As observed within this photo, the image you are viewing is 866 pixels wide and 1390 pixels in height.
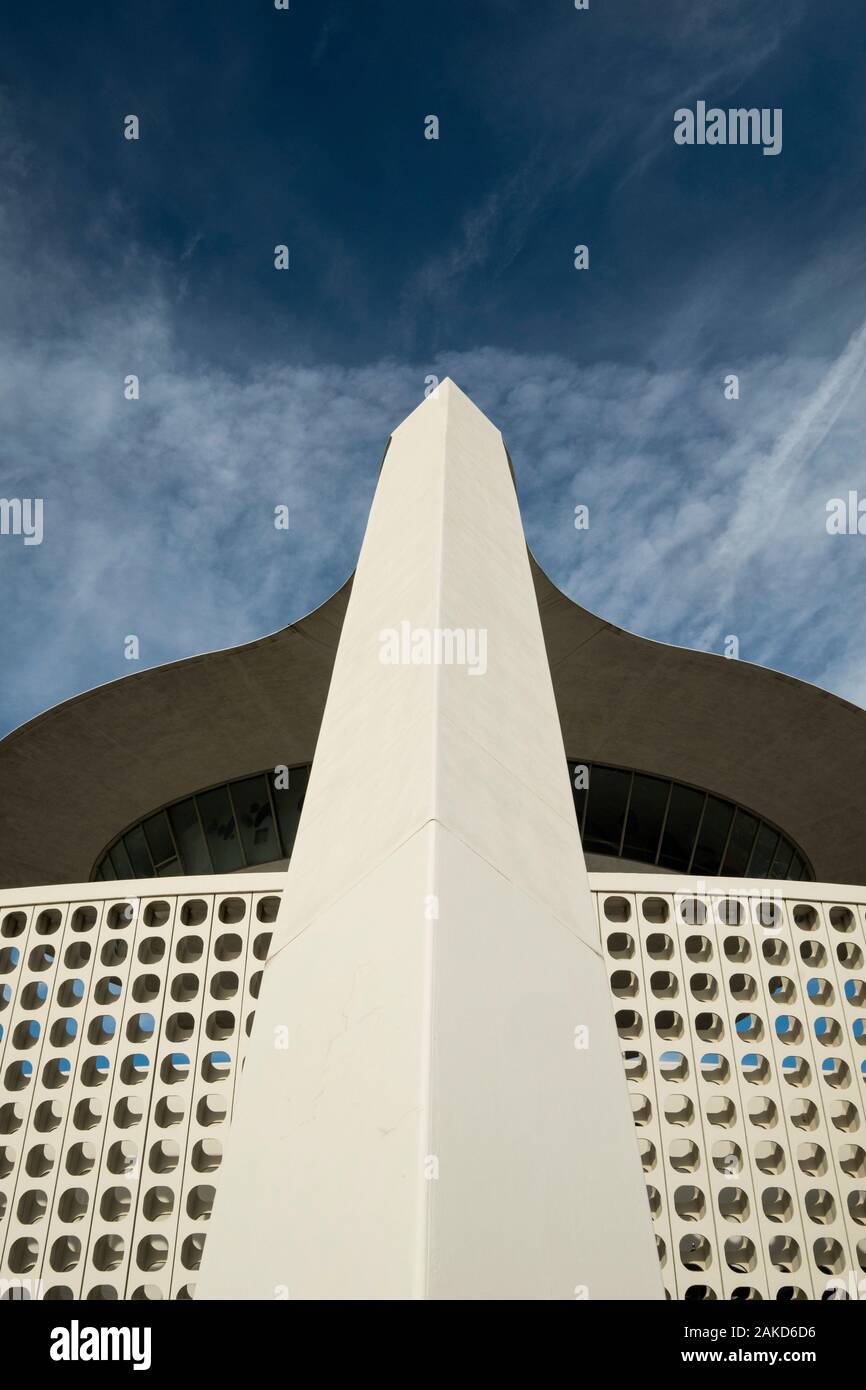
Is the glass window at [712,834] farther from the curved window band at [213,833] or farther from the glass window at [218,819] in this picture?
the glass window at [218,819]

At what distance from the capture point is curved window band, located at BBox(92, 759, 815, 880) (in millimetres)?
16672

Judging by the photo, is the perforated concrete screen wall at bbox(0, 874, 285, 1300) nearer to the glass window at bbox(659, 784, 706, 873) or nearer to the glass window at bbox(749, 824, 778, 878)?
the glass window at bbox(659, 784, 706, 873)

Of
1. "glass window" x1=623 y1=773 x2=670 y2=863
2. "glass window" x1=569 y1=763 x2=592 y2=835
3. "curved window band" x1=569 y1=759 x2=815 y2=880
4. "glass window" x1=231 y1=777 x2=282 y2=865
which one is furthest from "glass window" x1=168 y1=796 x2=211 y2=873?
"glass window" x1=623 y1=773 x2=670 y2=863

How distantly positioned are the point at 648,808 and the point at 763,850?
2.27 m

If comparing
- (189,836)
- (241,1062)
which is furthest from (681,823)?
(241,1062)

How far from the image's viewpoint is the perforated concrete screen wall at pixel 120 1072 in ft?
17.8

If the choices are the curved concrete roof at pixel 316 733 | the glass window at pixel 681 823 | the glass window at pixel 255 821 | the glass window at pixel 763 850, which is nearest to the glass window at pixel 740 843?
the glass window at pixel 763 850

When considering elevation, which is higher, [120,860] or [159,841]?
[159,841]

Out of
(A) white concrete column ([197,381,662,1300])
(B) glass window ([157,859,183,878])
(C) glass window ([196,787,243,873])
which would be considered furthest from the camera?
(C) glass window ([196,787,243,873])

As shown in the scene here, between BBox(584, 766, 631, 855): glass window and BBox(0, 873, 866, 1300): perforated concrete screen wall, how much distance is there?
33.7 ft

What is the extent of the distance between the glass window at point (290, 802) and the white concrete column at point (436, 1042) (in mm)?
13311

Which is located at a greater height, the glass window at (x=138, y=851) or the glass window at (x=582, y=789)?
the glass window at (x=582, y=789)

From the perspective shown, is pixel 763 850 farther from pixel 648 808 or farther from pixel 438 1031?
→ pixel 438 1031

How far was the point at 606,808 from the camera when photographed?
1694 centimetres
